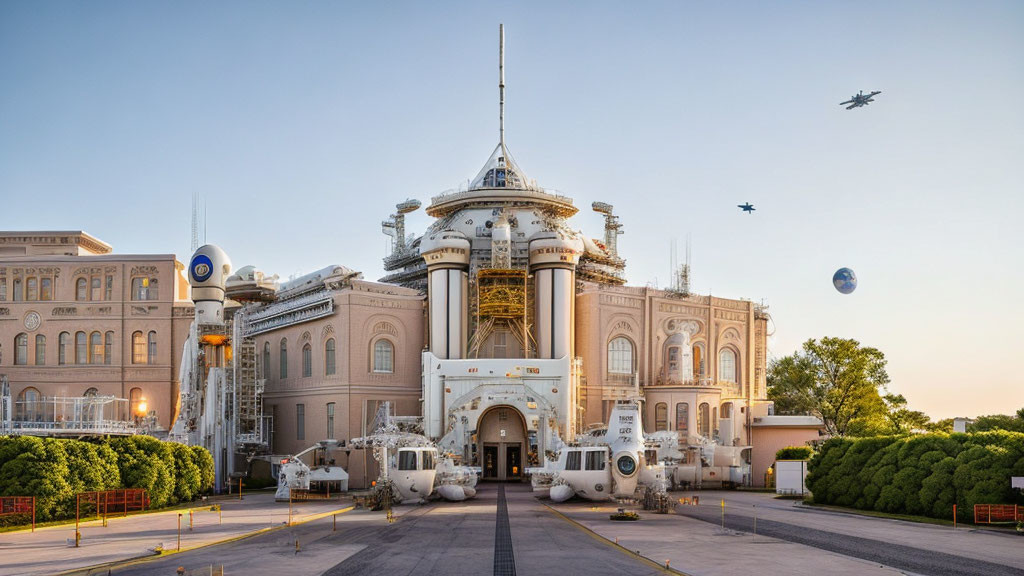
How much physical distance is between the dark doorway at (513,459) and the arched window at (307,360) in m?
Answer: 17.9

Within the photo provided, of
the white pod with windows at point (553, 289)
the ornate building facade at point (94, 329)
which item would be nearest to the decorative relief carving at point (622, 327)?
the white pod with windows at point (553, 289)

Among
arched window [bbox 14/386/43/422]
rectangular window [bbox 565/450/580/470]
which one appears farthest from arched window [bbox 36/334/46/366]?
rectangular window [bbox 565/450/580/470]

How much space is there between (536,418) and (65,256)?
42807 millimetres

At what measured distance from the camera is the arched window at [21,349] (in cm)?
8025

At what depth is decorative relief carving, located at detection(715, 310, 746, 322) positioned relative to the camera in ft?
285

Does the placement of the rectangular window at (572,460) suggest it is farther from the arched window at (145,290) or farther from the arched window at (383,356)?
the arched window at (145,290)

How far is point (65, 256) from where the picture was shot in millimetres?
80812

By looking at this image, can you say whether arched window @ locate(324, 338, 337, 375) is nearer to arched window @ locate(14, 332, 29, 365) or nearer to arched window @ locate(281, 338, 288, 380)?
arched window @ locate(281, 338, 288, 380)

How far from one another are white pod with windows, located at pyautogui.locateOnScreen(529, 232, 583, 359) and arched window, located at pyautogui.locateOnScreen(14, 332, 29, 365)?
141 feet

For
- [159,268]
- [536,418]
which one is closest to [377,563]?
[536,418]

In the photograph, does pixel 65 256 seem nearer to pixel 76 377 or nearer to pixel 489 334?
pixel 76 377

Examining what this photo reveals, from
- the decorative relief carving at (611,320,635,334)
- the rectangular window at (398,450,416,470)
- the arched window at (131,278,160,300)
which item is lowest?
the rectangular window at (398,450,416,470)

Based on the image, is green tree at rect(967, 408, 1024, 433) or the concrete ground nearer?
the concrete ground

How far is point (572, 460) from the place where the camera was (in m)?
52.7
